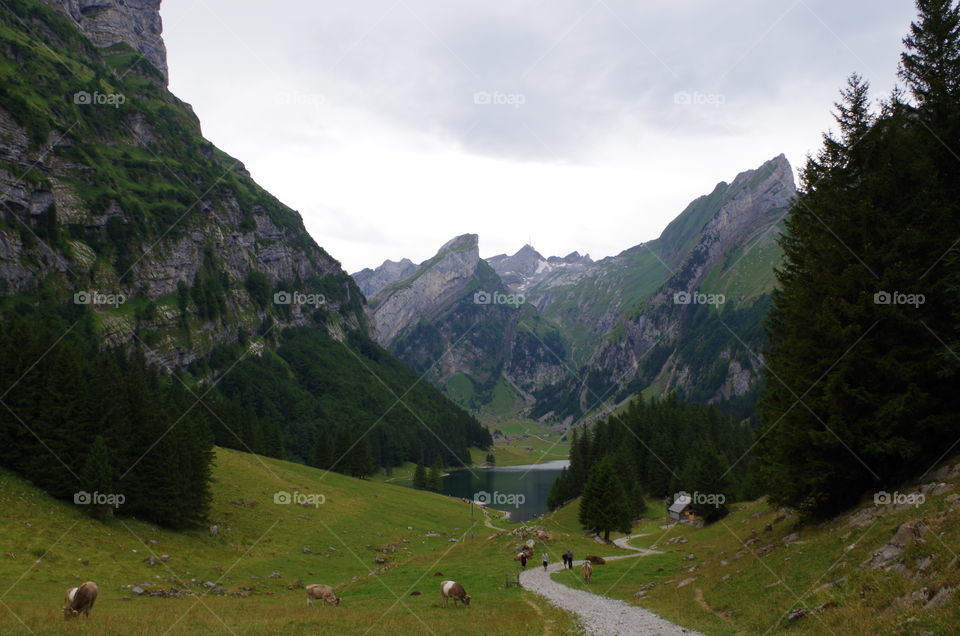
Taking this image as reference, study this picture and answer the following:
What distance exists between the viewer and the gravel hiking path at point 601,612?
71.7 feet

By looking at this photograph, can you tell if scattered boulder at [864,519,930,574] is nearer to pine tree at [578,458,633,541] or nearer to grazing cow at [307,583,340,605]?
grazing cow at [307,583,340,605]

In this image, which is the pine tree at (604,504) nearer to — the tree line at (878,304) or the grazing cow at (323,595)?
the tree line at (878,304)

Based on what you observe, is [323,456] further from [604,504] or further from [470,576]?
[470,576]

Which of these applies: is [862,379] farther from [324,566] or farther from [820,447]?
[324,566]

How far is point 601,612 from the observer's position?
27.0m

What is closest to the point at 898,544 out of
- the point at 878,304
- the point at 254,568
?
the point at 878,304

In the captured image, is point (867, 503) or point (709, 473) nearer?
point (867, 503)

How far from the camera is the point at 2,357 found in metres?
58.2

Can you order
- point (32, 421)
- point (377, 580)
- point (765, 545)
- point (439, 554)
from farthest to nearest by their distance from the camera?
point (439, 554) → point (32, 421) → point (377, 580) → point (765, 545)

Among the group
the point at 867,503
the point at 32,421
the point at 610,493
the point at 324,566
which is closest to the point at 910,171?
the point at 867,503

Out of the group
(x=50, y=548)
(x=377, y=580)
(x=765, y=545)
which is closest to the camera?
(x=765, y=545)

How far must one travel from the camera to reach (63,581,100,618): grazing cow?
25047mm

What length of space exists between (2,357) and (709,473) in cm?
8797

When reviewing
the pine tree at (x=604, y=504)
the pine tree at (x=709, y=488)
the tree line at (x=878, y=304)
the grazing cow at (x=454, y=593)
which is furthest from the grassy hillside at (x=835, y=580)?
the pine tree at (x=709, y=488)
